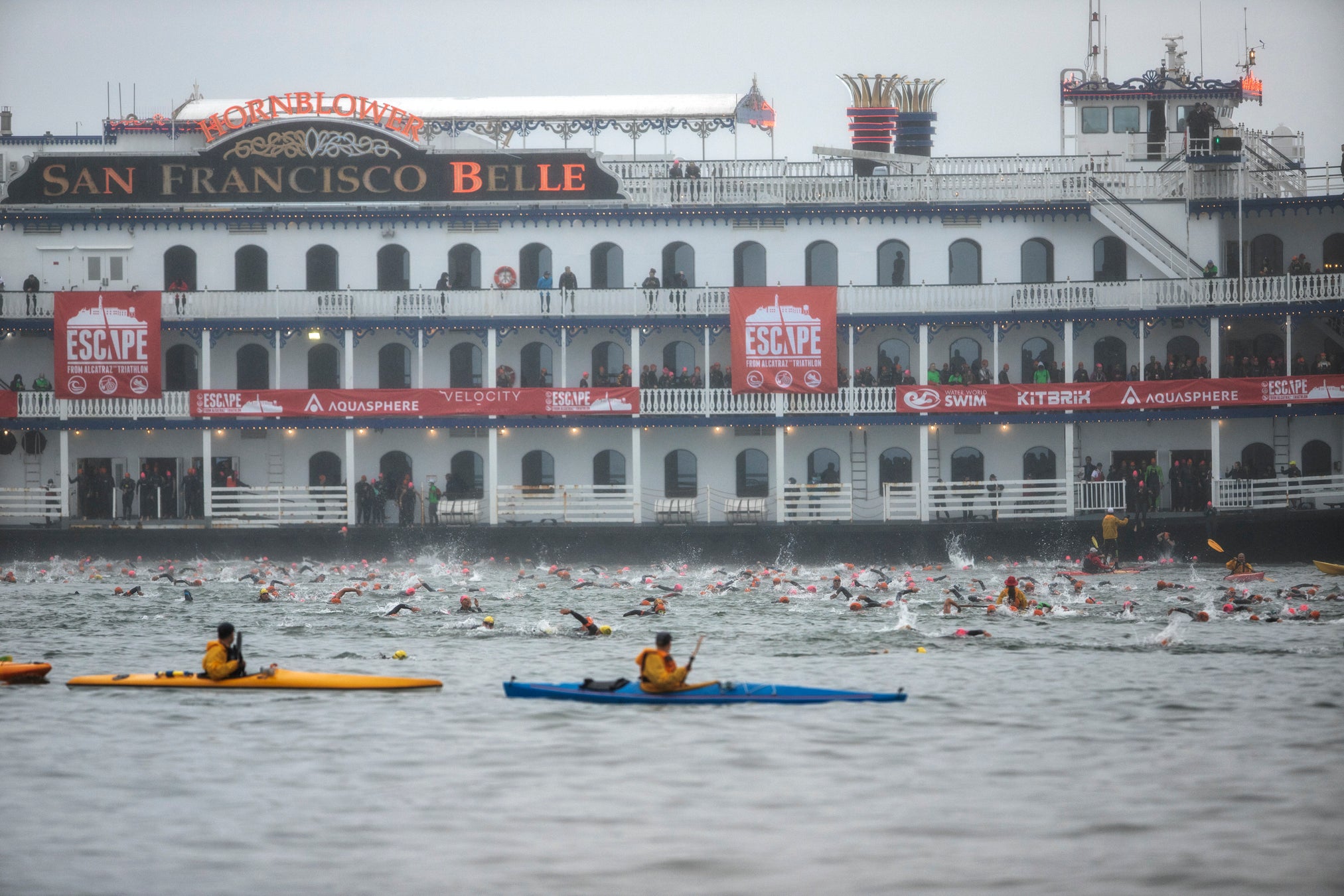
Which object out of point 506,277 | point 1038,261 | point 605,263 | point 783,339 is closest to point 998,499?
point 783,339

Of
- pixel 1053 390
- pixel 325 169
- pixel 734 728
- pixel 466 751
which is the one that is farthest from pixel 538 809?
pixel 325 169

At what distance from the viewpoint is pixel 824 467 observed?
4428 cm

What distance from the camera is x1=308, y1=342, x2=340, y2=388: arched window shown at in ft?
150

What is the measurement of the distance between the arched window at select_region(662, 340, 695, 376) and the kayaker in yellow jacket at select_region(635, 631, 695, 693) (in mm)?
25615

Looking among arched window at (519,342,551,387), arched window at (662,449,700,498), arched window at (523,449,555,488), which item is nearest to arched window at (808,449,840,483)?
arched window at (662,449,700,498)

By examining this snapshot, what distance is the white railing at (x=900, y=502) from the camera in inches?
1645

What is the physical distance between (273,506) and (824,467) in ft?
51.6

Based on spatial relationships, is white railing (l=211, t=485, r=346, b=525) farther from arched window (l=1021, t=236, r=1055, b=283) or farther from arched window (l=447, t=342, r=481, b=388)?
arched window (l=1021, t=236, r=1055, b=283)

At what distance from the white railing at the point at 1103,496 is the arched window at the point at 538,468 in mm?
14987

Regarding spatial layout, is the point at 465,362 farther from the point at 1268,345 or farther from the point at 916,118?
the point at 1268,345

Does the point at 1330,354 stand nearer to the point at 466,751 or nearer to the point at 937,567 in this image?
the point at 937,567

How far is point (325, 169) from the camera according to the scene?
145ft

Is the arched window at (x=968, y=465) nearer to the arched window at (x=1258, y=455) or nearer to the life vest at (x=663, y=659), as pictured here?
the arched window at (x=1258, y=455)

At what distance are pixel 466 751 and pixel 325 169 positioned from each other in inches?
1163
